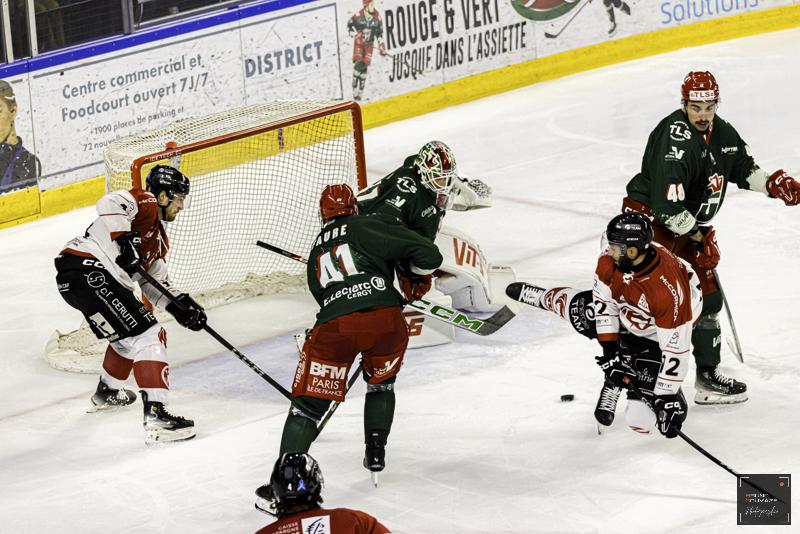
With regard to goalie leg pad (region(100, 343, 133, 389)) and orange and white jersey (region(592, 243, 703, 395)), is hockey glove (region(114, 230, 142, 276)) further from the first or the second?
orange and white jersey (region(592, 243, 703, 395))

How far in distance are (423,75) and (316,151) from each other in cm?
324

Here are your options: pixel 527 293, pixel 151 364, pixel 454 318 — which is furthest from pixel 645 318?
pixel 151 364

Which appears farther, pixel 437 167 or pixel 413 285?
pixel 437 167

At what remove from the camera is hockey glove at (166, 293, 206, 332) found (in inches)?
229

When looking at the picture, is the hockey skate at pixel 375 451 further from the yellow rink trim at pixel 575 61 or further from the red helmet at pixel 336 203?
the yellow rink trim at pixel 575 61

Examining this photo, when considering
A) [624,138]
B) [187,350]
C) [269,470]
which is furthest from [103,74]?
[269,470]

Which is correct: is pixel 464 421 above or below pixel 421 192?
below

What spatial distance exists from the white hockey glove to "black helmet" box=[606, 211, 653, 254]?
2181 mm

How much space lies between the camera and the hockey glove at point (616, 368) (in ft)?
17.1

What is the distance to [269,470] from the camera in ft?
17.8

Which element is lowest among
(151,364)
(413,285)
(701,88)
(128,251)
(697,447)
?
(697,447)

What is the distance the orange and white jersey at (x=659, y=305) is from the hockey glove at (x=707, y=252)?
17.3 inches

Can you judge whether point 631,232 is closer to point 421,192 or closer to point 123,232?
point 421,192

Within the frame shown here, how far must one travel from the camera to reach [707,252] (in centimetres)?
568
